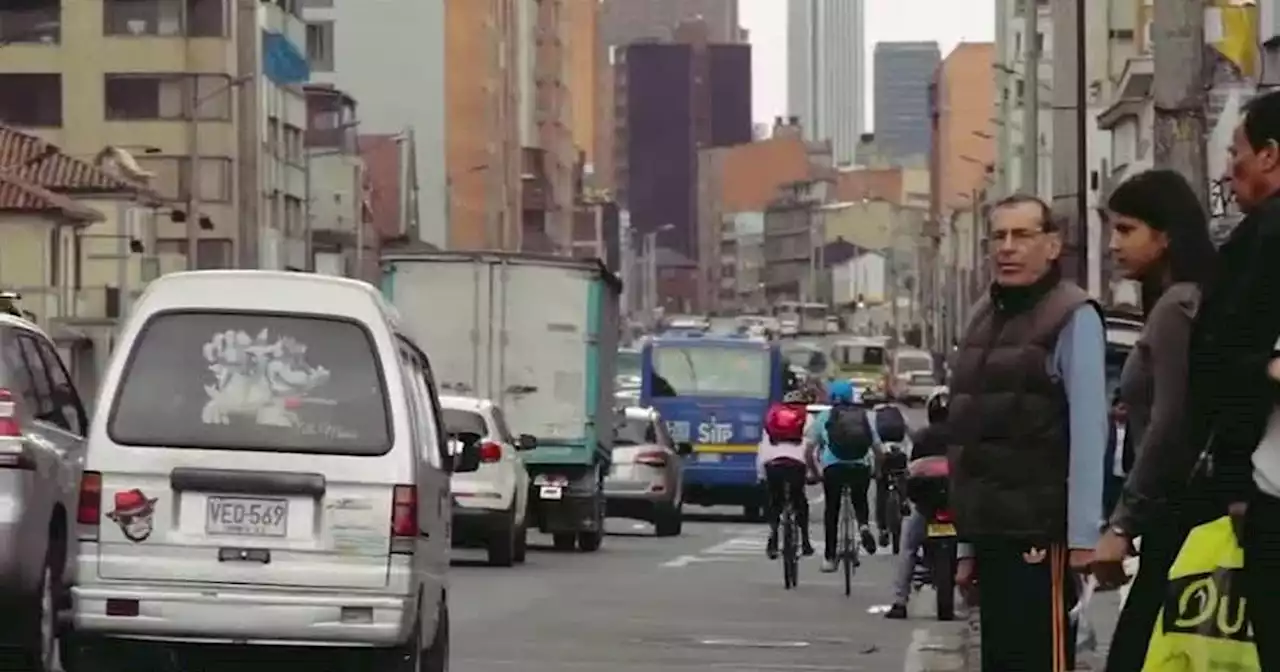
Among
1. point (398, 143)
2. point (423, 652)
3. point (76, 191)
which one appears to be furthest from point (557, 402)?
point (398, 143)

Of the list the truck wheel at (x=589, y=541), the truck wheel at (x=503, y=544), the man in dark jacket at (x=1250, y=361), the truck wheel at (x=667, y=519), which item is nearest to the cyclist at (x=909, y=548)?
the truck wheel at (x=503, y=544)

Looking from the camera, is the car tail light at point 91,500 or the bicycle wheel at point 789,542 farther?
the bicycle wheel at point 789,542

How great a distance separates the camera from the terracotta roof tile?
89.0 meters

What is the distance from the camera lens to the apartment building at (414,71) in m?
148

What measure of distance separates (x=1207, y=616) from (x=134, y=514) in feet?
24.0

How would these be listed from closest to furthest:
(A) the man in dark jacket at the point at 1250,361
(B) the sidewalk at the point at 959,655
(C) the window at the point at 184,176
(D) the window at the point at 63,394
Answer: (A) the man in dark jacket at the point at 1250,361 < (B) the sidewalk at the point at 959,655 < (D) the window at the point at 63,394 < (C) the window at the point at 184,176

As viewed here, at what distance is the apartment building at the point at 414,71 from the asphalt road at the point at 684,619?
11325 centimetres

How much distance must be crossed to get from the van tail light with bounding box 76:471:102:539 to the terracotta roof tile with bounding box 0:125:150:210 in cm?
7416

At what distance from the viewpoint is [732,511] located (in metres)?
57.7

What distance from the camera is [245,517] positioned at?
14.2 meters

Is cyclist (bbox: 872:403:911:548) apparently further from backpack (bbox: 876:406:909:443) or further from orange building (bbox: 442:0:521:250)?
orange building (bbox: 442:0:521:250)

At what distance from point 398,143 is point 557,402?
4435 inches

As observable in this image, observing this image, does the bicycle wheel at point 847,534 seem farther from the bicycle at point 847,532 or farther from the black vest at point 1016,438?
the black vest at point 1016,438

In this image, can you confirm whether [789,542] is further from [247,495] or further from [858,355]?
[858,355]
